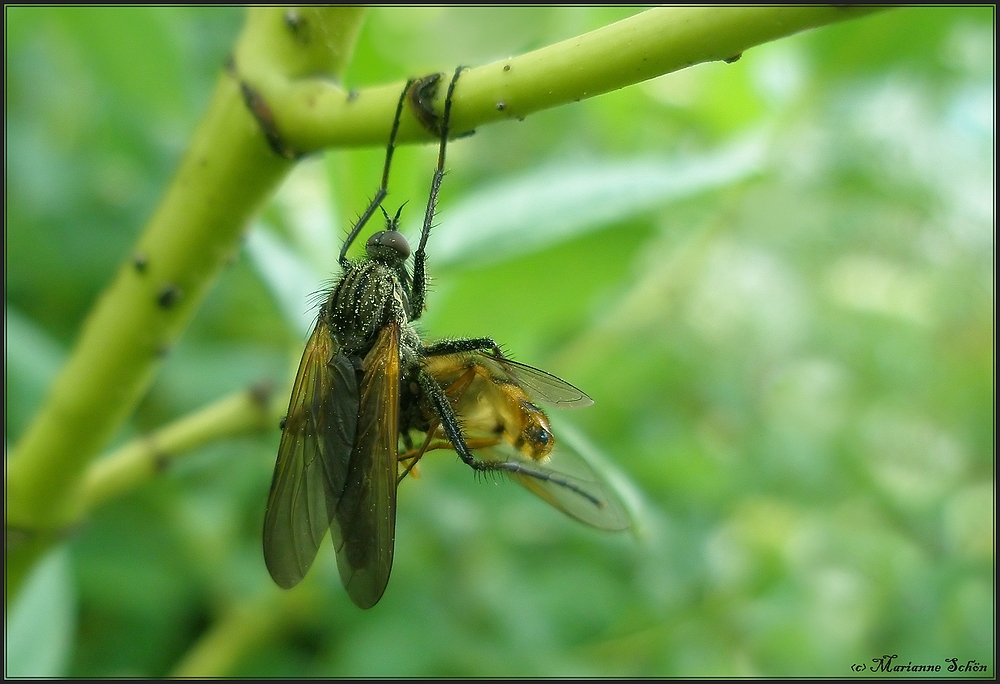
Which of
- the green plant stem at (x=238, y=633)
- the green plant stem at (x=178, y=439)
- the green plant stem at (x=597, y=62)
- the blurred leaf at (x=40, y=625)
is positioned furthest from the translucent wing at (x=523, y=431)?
the green plant stem at (x=238, y=633)

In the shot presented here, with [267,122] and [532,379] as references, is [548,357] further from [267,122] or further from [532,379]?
[267,122]

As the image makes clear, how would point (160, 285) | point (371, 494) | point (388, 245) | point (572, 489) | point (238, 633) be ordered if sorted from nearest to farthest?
point (160, 285) < point (371, 494) < point (572, 489) < point (388, 245) < point (238, 633)

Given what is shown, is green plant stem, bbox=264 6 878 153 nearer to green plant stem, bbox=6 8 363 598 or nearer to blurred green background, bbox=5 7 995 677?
green plant stem, bbox=6 8 363 598

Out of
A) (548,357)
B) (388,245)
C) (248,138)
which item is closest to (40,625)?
(388,245)

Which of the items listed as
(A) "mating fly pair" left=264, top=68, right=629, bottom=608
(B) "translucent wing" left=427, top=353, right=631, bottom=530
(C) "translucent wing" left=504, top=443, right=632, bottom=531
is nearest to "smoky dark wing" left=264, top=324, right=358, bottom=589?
(A) "mating fly pair" left=264, top=68, right=629, bottom=608

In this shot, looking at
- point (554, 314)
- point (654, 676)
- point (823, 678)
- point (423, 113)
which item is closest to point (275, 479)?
point (554, 314)

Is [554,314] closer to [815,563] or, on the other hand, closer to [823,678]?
[823,678]
